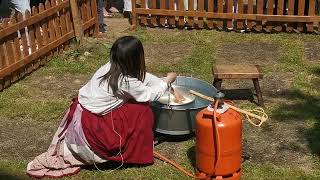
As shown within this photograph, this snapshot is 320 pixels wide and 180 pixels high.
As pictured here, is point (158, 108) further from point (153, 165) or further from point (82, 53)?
point (82, 53)

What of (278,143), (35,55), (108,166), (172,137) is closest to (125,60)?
(108,166)

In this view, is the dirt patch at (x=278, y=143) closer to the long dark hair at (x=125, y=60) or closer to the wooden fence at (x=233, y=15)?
the long dark hair at (x=125, y=60)

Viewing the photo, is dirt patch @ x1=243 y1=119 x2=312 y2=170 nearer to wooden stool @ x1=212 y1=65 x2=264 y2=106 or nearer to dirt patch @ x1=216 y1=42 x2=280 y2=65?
wooden stool @ x1=212 y1=65 x2=264 y2=106

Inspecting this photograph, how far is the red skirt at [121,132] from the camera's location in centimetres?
460

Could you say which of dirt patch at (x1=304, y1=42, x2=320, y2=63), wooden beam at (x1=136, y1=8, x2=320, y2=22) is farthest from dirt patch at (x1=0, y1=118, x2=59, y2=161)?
wooden beam at (x1=136, y1=8, x2=320, y2=22)

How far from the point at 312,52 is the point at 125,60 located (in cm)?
434

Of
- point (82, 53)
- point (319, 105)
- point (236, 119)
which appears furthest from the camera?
point (82, 53)

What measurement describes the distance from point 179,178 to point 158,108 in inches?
28.9

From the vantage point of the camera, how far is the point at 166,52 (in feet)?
27.1

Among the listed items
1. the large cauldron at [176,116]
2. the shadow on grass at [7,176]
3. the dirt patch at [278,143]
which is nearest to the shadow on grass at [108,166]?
the large cauldron at [176,116]

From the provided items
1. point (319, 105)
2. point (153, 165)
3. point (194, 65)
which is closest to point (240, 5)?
point (194, 65)

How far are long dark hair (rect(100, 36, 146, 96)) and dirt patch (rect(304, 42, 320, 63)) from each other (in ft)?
12.6

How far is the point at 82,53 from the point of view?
8.17 m

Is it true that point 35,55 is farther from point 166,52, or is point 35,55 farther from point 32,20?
point 166,52
